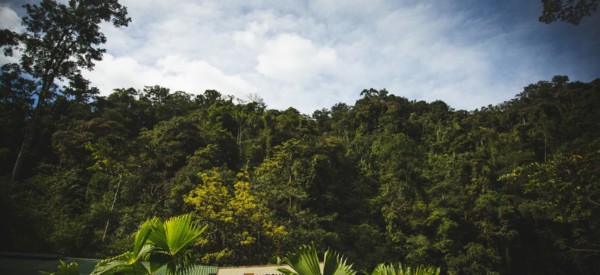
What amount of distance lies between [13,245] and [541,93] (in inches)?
2501

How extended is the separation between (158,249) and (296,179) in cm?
2174

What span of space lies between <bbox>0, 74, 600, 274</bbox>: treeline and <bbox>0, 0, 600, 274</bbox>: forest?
0.37 ft

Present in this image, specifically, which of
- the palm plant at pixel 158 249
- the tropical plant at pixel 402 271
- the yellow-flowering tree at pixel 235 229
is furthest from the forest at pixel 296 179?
the palm plant at pixel 158 249

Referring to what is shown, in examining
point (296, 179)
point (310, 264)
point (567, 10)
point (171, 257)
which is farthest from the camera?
point (296, 179)

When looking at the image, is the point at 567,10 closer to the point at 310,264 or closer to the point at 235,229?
the point at 310,264

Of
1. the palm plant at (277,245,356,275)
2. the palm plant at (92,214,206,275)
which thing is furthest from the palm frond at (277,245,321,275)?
the palm plant at (92,214,206,275)

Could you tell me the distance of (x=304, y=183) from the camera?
25.0 meters

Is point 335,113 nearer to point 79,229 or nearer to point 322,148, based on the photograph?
point 322,148

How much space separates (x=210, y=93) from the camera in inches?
1918

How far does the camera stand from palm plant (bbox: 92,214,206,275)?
3096 millimetres

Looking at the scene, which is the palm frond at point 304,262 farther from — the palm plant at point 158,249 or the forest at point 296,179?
the forest at point 296,179

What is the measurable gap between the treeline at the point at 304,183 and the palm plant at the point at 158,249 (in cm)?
653

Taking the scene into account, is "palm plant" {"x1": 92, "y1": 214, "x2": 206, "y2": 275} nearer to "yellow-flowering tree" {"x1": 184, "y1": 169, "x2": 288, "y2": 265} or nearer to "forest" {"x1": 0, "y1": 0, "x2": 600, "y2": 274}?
"forest" {"x1": 0, "y1": 0, "x2": 600, "y2": 274}

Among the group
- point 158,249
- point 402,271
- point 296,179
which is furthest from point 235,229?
point 402,271
